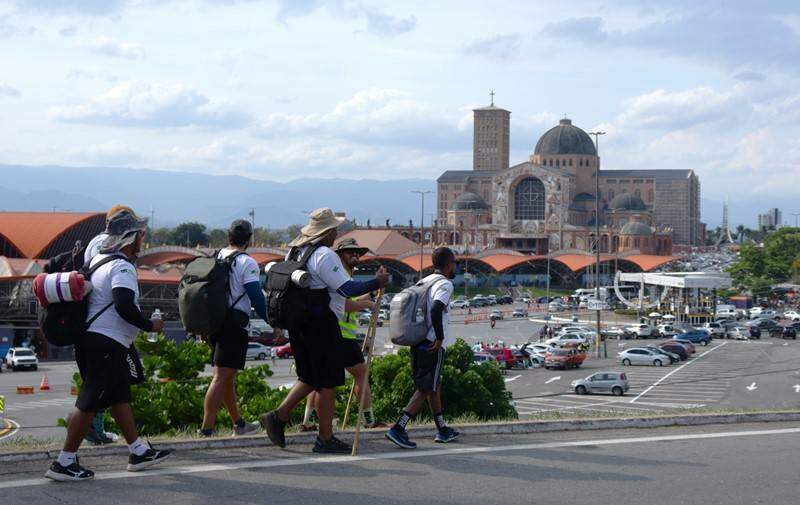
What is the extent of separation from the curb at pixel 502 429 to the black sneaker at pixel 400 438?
1.14 feet

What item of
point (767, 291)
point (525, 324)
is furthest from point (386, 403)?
point (767, 291)

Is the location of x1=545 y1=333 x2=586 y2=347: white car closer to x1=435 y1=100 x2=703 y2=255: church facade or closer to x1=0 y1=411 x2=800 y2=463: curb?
x1=0 y1=411 x2=800 y2=463: curb

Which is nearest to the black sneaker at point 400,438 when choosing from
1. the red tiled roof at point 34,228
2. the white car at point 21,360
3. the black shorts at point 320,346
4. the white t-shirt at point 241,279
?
the black shorts at point 320,346

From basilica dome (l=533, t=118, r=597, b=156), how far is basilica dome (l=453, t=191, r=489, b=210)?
1273 cm

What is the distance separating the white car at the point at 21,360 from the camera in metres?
39.2

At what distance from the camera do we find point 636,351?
41750 millimetres

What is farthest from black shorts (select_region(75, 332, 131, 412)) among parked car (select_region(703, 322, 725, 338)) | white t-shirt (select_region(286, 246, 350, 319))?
parked car (select_region(703, 322, 725, 338))

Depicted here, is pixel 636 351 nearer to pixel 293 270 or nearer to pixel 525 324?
pixel 525 324

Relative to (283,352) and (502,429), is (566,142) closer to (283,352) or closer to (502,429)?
(283,352)

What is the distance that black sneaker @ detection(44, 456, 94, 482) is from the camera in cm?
628

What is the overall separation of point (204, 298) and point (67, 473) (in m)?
1.57

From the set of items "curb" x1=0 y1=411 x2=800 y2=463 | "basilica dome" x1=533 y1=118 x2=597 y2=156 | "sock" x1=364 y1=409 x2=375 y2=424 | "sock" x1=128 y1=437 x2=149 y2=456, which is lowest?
"curb" x1=0 y1=411 x2=800 y2=463

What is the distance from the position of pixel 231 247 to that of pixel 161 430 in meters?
2.30

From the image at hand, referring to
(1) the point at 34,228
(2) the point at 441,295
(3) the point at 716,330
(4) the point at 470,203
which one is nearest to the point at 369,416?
(2) the point at 441,295
